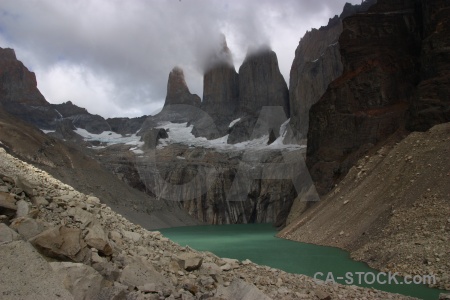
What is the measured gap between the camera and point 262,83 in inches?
4875

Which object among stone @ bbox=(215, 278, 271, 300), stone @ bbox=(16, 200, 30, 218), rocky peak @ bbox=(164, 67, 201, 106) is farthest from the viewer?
rocky peak @ bbox=(164, 67, 201, 106)

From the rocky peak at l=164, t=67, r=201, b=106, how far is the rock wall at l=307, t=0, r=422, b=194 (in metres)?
118

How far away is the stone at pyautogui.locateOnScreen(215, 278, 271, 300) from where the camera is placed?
8914mm

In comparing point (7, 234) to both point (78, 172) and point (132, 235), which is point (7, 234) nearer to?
point (132, 235)

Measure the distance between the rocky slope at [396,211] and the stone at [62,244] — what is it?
38.8 feet

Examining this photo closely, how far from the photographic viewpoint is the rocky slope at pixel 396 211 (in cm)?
1780

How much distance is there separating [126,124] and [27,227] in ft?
565

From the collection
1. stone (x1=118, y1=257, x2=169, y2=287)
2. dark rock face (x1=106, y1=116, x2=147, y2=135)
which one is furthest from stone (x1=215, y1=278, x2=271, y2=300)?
dark rock face (x1=106, y1=116, x2=147, y2=135)

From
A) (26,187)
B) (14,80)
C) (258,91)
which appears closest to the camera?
(26,187)

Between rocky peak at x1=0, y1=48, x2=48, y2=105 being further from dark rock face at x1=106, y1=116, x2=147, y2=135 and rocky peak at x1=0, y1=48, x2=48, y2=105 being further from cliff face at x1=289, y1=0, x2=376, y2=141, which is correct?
cliff face at x1=289, y1=0, x2=376, y2=141

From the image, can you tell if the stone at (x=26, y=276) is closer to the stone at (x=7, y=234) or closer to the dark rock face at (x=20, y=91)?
the stone at (x=7, y=234)

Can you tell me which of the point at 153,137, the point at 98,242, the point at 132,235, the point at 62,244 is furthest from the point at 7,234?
the point at 153,137

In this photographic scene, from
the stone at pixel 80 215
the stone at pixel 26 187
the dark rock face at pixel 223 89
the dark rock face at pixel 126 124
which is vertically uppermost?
the dark rock face at pixel 223 89

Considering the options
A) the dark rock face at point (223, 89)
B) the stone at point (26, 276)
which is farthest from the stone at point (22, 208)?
the dark rock face at point (223, 89)
